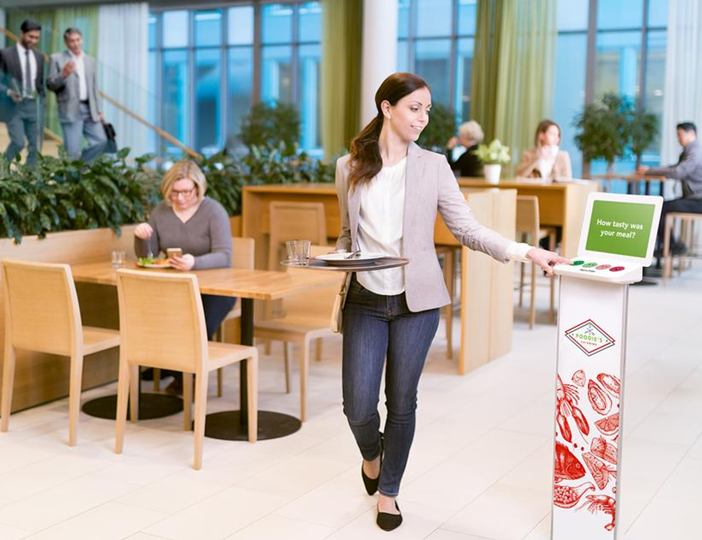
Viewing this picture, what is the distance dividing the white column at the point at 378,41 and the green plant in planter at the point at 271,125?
16.3 feet

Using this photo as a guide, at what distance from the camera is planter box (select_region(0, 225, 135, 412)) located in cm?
477

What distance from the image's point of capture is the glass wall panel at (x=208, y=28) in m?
16.7

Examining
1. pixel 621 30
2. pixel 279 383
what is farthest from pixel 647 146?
pixel 279 383

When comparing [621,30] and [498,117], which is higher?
[621,30]

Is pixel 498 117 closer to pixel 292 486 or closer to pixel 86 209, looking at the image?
pixel 86 209

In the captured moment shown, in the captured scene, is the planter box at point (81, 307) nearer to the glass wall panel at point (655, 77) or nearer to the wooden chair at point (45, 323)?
the wooden chair at point (45, 323)

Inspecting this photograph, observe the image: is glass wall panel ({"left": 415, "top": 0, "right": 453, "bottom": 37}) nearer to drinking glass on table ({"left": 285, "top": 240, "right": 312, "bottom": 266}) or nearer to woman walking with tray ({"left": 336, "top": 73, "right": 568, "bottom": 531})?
woman walking with tray ({"left": 336, "top": 73, "right": 568, "bottom": 531})

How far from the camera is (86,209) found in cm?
534

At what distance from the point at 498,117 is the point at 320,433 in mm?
10085

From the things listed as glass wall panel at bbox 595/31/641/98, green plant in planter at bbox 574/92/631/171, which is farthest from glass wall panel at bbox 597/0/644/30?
green plant in planter at bbox 574/92/631/171

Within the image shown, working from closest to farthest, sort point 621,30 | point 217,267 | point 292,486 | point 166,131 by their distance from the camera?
1. point 292,486
2. point 217,267
3. point 166,131
4. point 621,30

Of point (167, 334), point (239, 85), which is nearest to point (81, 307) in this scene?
point (167, 334)

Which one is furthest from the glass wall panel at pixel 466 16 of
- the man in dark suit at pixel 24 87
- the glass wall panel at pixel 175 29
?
the man in dark suit at pixel 24 87

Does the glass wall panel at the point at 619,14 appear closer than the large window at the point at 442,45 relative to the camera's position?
Yes
